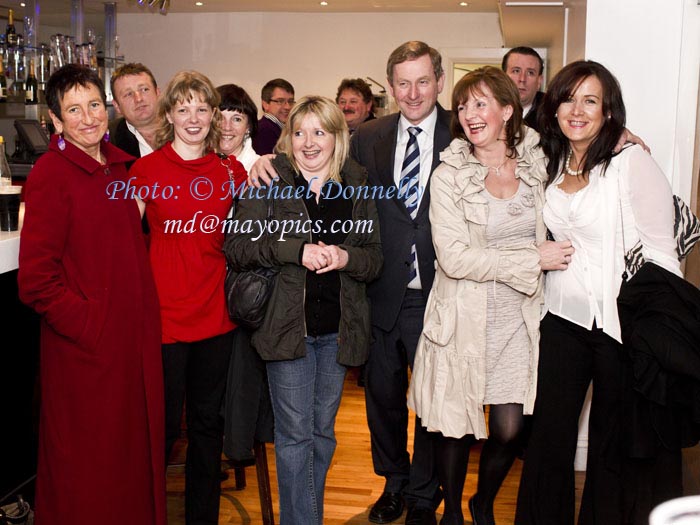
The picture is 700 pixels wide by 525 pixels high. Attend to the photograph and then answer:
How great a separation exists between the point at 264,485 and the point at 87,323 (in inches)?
42.2

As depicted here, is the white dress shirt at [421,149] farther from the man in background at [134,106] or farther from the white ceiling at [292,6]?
the white ceiling at [292,6]

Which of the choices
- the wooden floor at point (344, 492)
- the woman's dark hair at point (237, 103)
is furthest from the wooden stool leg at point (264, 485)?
the woman's dark hair at point (237, 103)

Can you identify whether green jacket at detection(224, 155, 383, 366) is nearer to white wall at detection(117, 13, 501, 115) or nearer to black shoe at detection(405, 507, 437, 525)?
black shoe at detection(405, 507, 437, 525)

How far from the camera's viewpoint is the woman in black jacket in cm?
258

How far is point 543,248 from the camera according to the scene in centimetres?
254

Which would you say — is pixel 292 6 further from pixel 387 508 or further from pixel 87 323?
pixel 87 323

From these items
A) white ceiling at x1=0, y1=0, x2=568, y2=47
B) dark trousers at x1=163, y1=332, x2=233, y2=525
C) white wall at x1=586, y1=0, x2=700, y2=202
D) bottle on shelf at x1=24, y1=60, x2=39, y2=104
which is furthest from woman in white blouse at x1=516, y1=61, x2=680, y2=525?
white ceiling at x1=0, y1=0, x2=568, y2=47

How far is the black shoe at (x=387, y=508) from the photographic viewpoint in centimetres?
316

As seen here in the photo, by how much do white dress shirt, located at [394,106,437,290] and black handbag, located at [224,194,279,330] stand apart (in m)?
0.62

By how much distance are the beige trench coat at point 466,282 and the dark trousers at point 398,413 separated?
0.29 m

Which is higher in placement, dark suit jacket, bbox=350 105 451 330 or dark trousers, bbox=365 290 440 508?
dark suit jacket, bbox=350 105 451 330

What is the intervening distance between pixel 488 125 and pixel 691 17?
4.42 feet

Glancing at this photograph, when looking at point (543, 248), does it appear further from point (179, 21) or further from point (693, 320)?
point (179, 21)

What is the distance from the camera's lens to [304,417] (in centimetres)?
266
